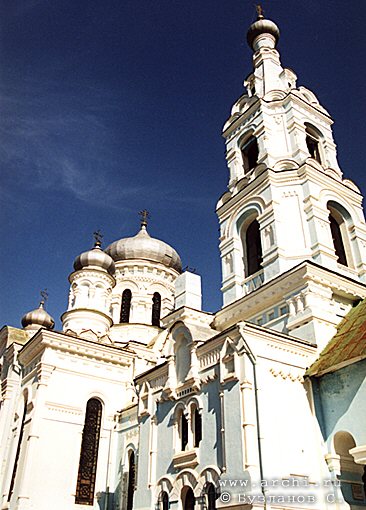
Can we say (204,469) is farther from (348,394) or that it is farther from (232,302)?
(232,302)

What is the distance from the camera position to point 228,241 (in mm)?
18344

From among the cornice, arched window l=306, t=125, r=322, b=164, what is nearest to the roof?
arched window l=306, t=125, r=322, b=164

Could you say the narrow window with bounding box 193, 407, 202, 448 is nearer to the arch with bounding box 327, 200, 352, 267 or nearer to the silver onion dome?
the arch with bounding box 327, 200, 352, 267

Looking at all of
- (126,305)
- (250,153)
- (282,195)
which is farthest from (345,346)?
(126,305)

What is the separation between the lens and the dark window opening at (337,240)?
17016 mm

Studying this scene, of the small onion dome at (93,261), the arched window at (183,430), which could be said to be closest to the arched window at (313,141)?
the small onion dome at (93,261)

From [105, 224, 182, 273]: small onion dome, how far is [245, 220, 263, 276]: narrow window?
1198 centimetres

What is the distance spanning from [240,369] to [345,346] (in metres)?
2.67

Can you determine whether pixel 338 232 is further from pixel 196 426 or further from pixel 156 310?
pixel 156 310

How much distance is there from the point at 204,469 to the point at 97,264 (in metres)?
14.4

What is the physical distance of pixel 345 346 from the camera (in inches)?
472

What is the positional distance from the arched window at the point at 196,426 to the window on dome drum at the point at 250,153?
34.7 ft

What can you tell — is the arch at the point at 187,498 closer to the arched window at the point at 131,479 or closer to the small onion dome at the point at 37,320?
the arched window at the point at 131,479

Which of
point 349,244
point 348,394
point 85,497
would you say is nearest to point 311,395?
point 348,394
